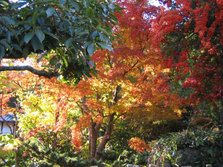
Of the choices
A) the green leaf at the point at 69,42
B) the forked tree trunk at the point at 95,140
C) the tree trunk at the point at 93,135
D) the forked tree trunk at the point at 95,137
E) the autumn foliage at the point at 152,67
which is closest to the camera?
the green leaf at the point at 69,42

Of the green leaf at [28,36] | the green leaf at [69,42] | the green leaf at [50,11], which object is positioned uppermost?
the green leaf at [50,11]

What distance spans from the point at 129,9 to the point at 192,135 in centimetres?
415

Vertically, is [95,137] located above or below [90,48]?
above

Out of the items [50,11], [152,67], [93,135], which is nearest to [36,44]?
[50,11]

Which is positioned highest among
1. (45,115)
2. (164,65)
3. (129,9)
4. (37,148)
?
(129,9)

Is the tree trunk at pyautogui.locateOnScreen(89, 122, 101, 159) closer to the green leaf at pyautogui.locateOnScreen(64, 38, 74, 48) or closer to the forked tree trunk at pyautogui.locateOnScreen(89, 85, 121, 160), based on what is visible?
the forked tree trunk at pyautogui.locateOnScreen(89, 85, 121, 160)

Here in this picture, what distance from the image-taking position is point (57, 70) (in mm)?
3094

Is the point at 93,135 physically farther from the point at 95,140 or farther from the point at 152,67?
the point at 152,67

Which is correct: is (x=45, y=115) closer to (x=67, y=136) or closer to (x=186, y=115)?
(x=67, y=136)

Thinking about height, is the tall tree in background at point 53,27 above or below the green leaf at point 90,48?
above

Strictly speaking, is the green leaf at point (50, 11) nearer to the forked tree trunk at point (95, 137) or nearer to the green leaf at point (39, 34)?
the green leaf at point (39, 34)

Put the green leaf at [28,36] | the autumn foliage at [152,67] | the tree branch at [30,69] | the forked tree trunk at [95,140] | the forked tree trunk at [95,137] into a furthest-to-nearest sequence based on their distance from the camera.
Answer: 1. the forked tree trunk at [95,140]
2. the forked tree trunk at [95,137]
3. the autumn foliage at [152,67]
4. the tree branch at [30,69]
5. the green leaf at [28,36]

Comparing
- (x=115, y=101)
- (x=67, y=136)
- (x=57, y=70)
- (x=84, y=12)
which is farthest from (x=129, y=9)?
(x=67, y=136)

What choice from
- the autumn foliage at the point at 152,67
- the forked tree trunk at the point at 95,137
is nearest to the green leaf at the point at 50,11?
the autumn foliage at the point at 152,67
